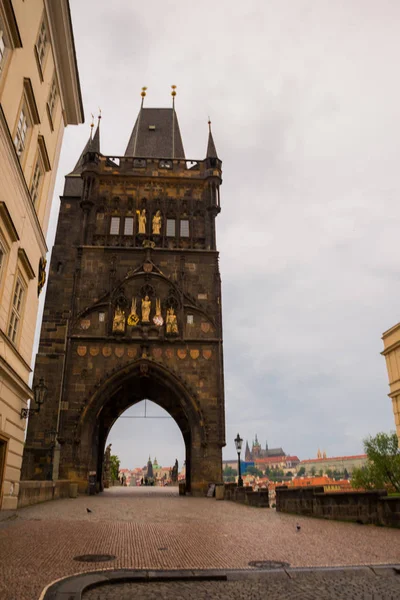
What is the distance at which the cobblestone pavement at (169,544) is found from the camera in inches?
218

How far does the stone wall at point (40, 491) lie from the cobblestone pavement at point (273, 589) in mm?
9234

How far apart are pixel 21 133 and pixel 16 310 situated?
429 centimetres

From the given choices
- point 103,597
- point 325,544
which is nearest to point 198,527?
point 325,544

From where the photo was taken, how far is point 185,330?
26.1m

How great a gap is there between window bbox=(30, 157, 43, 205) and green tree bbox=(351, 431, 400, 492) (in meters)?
33.3

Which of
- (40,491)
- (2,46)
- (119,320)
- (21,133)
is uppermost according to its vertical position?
(119,320)

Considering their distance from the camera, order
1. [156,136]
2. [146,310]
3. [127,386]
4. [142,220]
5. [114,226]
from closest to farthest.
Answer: [146,310] < [127,386] < [142,220] < [114,226] < [156,136]

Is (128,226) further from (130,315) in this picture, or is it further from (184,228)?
(130,315)

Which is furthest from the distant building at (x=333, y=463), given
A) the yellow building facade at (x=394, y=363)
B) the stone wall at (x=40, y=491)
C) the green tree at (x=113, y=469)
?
the stone wall at (x=40, y=491)

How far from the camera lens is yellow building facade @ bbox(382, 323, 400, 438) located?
29406mm

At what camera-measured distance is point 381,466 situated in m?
38.2

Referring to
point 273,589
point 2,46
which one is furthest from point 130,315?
point 273,589

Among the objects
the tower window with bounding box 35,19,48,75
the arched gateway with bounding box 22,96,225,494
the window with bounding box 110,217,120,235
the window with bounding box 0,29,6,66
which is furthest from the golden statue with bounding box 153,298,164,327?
the window with bounding box 0,29,6,66

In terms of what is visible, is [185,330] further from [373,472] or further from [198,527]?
[373,472]
